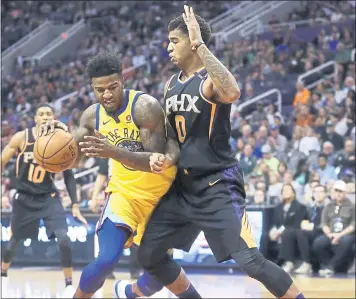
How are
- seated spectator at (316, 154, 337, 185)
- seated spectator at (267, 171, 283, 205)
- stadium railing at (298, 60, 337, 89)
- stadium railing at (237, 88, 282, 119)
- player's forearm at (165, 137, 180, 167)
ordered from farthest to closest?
stadium railing at (298, 60, 337, 89) < stadium railing at (237, 88, 282, 119) < seated spectator at (316, 154, 337, 185) < seated spectator at (267, 171, 283, 205) < player's forearm at (165, 137, 180, 167)

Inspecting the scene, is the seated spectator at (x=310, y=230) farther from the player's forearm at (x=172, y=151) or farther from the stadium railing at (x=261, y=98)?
the player's forearm at (x=172, y=151)

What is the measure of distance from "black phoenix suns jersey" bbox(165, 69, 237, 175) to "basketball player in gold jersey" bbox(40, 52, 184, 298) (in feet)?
0.34

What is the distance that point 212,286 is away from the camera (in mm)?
10633

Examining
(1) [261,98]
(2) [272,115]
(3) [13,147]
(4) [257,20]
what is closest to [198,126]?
(3) [13,147]

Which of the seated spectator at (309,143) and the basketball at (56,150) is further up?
the basketball at (56,150)

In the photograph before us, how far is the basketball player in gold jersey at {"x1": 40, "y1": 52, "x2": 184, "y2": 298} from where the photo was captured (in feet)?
19.8

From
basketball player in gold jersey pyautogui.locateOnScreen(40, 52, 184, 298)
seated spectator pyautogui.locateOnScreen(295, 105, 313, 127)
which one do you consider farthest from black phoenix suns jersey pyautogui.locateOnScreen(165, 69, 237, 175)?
seated spectator pyautogui.locateOnScreen(295, 105, 313, 127)

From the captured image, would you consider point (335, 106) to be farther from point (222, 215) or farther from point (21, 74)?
point (21, 74)

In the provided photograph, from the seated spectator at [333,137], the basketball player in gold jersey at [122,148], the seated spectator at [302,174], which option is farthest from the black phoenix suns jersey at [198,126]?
the seated spectator at [333,137]

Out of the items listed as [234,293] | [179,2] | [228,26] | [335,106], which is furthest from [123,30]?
[234,293]

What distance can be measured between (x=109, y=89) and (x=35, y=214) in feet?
12.5

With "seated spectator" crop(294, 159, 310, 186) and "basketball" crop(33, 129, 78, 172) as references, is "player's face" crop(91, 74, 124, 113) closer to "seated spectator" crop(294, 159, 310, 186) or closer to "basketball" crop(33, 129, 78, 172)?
"basketball" crop(33, 129, 78, 172)

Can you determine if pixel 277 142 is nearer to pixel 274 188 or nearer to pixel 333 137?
pixel 333 137

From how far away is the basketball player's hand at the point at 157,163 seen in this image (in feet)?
18.8
